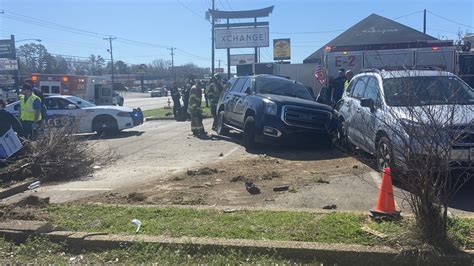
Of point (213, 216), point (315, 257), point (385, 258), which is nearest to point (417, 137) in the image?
point (385, 258)

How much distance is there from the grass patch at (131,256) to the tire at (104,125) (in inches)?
441

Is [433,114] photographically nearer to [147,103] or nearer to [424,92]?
[424,92]

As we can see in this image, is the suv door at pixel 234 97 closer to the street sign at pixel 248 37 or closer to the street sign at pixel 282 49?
the street sign at pixel 248 37

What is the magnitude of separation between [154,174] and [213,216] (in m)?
3.39

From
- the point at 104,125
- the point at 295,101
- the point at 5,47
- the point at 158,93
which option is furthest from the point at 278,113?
the point at 158,93

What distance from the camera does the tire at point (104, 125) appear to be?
50.7ft

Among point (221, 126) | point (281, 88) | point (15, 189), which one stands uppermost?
point (281, 88)

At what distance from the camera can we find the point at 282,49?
42906 millimetres

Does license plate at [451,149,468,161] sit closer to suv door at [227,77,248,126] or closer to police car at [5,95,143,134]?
suv door at [227,77,248,126]

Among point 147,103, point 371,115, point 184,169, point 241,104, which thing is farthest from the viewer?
point 147,103

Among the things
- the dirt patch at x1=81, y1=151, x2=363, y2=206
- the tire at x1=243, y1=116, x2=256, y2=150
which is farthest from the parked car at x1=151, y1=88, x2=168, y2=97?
the dirt patch at x1=81, y1=151, x2=363, y2=206

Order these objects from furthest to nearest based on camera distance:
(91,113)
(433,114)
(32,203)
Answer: (91,113), (32,203), (433,114)

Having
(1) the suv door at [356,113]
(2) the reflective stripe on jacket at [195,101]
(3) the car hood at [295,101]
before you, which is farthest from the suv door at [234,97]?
(1) the suv door at [356,113]

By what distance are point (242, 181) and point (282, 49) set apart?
36785 mm
